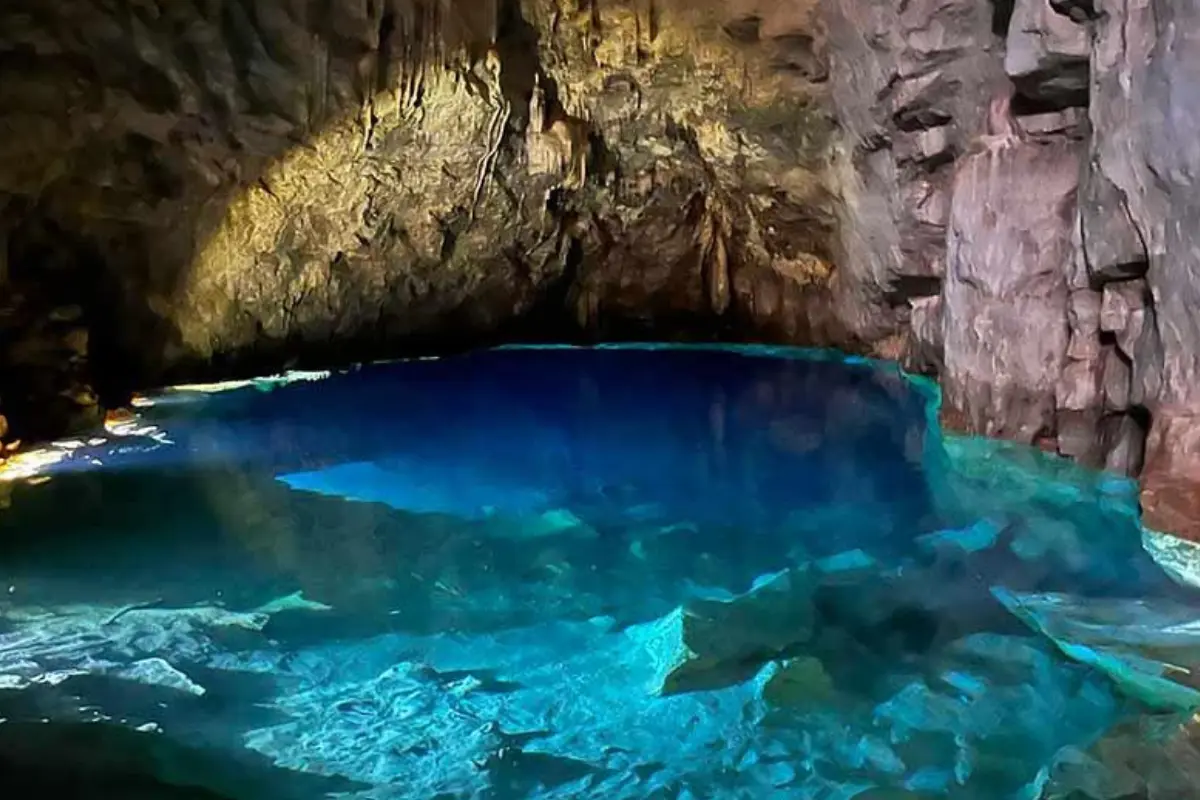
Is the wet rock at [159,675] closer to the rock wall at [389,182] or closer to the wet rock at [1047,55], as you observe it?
the rock wall at [389,182]

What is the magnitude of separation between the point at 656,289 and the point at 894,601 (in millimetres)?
9720

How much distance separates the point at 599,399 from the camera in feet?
29.7

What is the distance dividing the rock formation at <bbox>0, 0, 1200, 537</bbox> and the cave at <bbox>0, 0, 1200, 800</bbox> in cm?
4

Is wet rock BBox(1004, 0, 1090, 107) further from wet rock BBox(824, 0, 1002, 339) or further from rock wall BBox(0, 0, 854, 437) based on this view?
rock wall BBox(0, 0, 854, 437)

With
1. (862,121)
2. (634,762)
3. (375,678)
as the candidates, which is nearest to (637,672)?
(634,762)

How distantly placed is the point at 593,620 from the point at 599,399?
16.7 ft

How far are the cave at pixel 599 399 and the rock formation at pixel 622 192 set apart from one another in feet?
0.12

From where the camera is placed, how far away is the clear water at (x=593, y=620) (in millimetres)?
3002

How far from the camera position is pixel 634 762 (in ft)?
9.77

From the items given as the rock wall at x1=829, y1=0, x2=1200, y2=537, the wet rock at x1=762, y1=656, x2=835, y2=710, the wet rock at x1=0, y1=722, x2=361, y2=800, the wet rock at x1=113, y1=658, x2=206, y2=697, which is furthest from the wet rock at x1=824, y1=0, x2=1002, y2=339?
the wet rock at x1=0, y1=722, x2=361, y2=800

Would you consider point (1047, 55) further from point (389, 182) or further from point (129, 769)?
point (129, 769)

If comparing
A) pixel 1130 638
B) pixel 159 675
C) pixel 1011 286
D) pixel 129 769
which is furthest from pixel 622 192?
pixel 129 769

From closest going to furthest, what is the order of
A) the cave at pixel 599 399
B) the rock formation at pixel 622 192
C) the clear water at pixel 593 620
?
the clear water at pixel 593 620
the cave at pixel 599 399
the rock formation at pixel 622 192

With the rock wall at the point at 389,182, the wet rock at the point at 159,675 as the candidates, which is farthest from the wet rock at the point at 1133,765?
the rock wall at the point at 389,182
